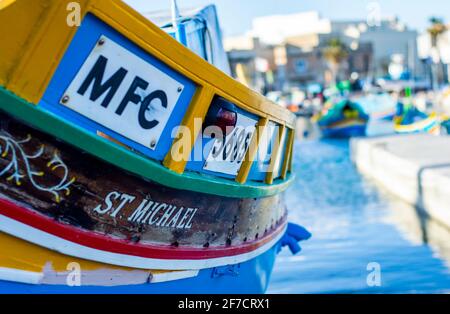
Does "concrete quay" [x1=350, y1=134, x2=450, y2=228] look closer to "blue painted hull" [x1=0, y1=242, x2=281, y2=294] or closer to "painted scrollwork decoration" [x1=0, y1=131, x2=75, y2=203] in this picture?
"blue painted hull" [x1=0, y1=242, x2=281, y2=294]

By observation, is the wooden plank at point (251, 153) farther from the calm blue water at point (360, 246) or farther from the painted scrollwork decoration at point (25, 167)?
the calm blue water at point (360, 246)

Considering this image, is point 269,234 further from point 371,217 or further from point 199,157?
point 371,217

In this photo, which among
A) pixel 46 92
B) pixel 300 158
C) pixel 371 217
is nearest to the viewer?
pixel 46 92

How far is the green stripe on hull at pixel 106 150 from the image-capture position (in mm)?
4262

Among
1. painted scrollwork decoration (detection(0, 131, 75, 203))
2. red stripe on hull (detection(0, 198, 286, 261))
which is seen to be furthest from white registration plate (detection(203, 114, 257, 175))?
painted scrollwork decoration (detection(0, 131, 75, 203))

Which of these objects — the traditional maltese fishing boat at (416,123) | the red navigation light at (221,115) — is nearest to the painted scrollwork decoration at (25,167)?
the red navigation light at (221,115)

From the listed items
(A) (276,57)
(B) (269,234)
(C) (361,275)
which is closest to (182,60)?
(B) (269,234)

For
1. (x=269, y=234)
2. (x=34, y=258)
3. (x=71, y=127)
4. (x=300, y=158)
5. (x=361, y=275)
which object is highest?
(x=300, y=158)

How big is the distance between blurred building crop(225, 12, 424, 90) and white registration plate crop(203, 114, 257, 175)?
242 ft

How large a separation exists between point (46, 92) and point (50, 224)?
0.78 meters

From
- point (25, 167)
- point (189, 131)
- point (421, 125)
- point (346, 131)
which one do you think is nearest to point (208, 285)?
point (189, 131)

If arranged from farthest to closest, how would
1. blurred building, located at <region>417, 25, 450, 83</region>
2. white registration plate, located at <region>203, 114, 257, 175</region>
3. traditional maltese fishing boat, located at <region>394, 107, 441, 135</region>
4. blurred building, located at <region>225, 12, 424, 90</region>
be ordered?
blurred building, located at <region>225, 12, 424, 90</region> → blurred building, located at <region>417, 25, 450, 83</region> → traditional maltese fishing boat, located at <region>394, 107, 441, 135</region> → white registration plate, located at <region>203, 114, 257, 175</region>

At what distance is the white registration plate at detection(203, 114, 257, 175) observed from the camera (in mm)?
5676

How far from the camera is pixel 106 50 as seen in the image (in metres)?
4.60
